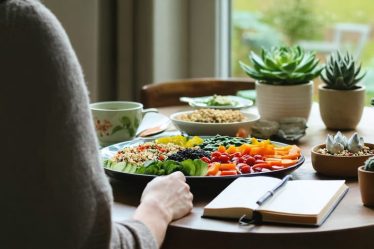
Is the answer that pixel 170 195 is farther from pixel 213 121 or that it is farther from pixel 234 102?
pixel 234 102

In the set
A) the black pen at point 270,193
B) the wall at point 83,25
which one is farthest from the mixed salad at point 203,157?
the wall at point 83,25

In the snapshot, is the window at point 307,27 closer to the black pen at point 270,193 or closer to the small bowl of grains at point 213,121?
the small bowl of grains at point 213,121

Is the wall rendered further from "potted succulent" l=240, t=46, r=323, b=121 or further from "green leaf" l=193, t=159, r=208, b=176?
"green leaf" l=193, t=159, r=208, b=176

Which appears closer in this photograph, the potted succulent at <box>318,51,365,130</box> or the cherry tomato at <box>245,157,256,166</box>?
the cherry tomato at <box>245,157,256,166</box>

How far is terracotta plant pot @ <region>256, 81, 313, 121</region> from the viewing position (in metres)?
2.04

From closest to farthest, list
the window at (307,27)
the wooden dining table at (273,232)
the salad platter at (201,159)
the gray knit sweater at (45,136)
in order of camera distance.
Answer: the gray knit sweater at (45,136), the wooden dining table at (273,232), the salad platter at (201,159), the window at (307,27)

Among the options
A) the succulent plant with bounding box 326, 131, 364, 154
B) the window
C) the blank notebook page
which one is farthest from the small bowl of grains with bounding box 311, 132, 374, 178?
the window

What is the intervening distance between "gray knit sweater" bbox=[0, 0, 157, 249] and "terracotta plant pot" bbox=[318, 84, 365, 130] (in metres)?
1.07

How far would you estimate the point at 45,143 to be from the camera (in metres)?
1.08

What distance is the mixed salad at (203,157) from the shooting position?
4.86ft

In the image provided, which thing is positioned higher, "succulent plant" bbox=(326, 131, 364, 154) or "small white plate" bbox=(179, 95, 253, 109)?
"small white plate" bbox=(179, 95, 253, 109)

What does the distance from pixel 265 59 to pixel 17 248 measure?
1.10 m

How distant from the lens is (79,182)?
1082 mm

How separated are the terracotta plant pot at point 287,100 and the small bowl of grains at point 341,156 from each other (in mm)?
439
